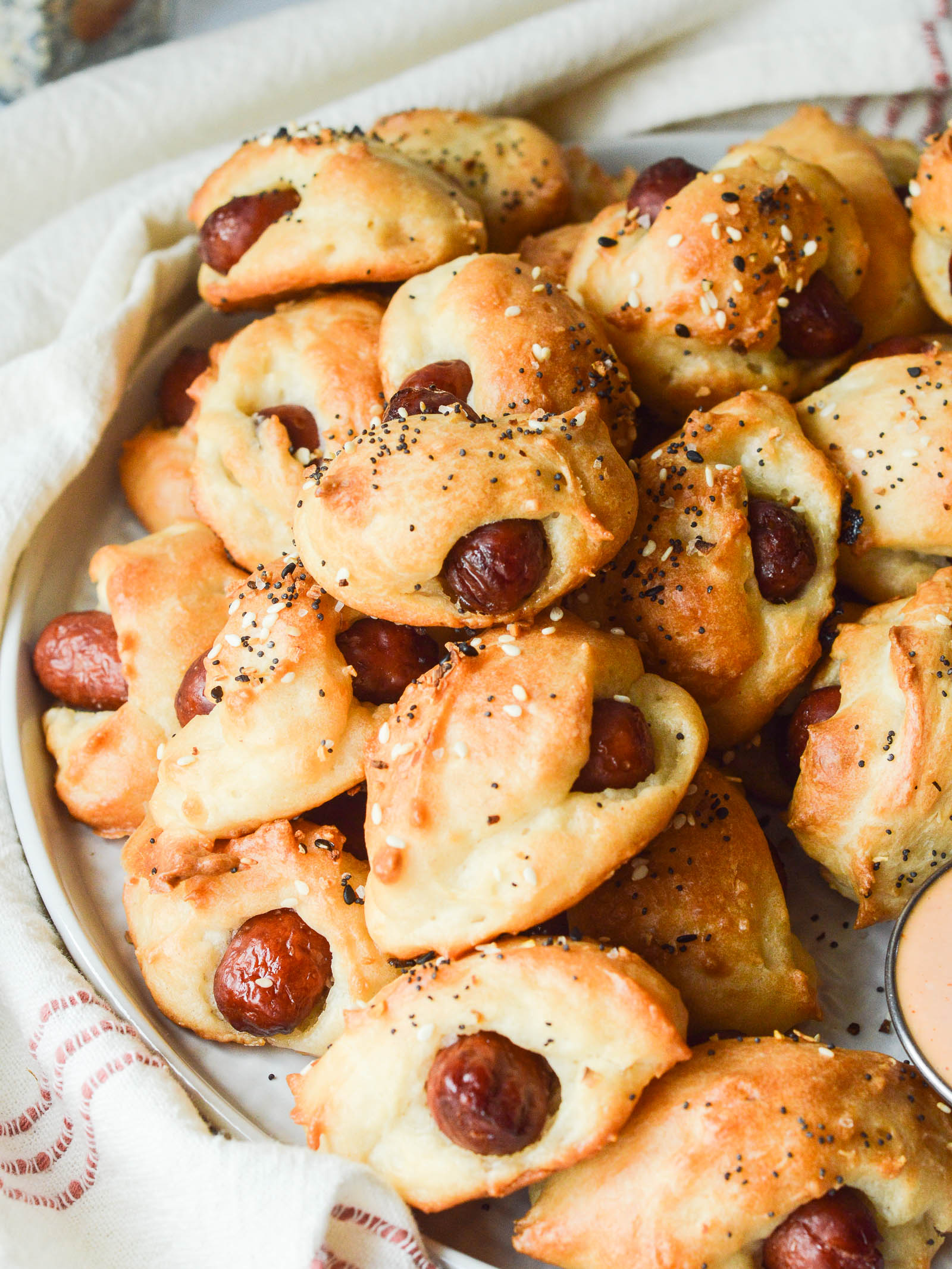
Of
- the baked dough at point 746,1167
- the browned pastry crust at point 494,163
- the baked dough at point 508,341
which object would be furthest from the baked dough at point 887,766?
the browned pastry crust at point 494,163

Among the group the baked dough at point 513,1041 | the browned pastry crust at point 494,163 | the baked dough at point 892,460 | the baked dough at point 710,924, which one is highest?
the browned pastry crust at point 494,163

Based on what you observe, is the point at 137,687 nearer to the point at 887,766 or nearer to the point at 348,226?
the point at 348,226

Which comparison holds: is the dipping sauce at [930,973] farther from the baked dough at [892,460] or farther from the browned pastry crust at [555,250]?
the browned pastry crust at [555,250]

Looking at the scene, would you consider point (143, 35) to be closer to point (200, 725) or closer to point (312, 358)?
point (312, 358)

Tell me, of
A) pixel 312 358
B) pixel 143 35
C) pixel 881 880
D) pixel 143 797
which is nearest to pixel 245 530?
pixel 312 358

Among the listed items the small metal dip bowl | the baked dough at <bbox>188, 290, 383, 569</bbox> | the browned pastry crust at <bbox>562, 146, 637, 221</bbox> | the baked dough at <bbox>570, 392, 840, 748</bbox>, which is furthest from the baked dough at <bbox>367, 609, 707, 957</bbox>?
A: the browned pastry crust at <bbox>562, 146, 637, 221</bbox>

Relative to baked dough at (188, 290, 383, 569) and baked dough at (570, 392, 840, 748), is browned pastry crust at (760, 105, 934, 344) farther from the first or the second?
baked dough at (188, 290, 383, 569)
